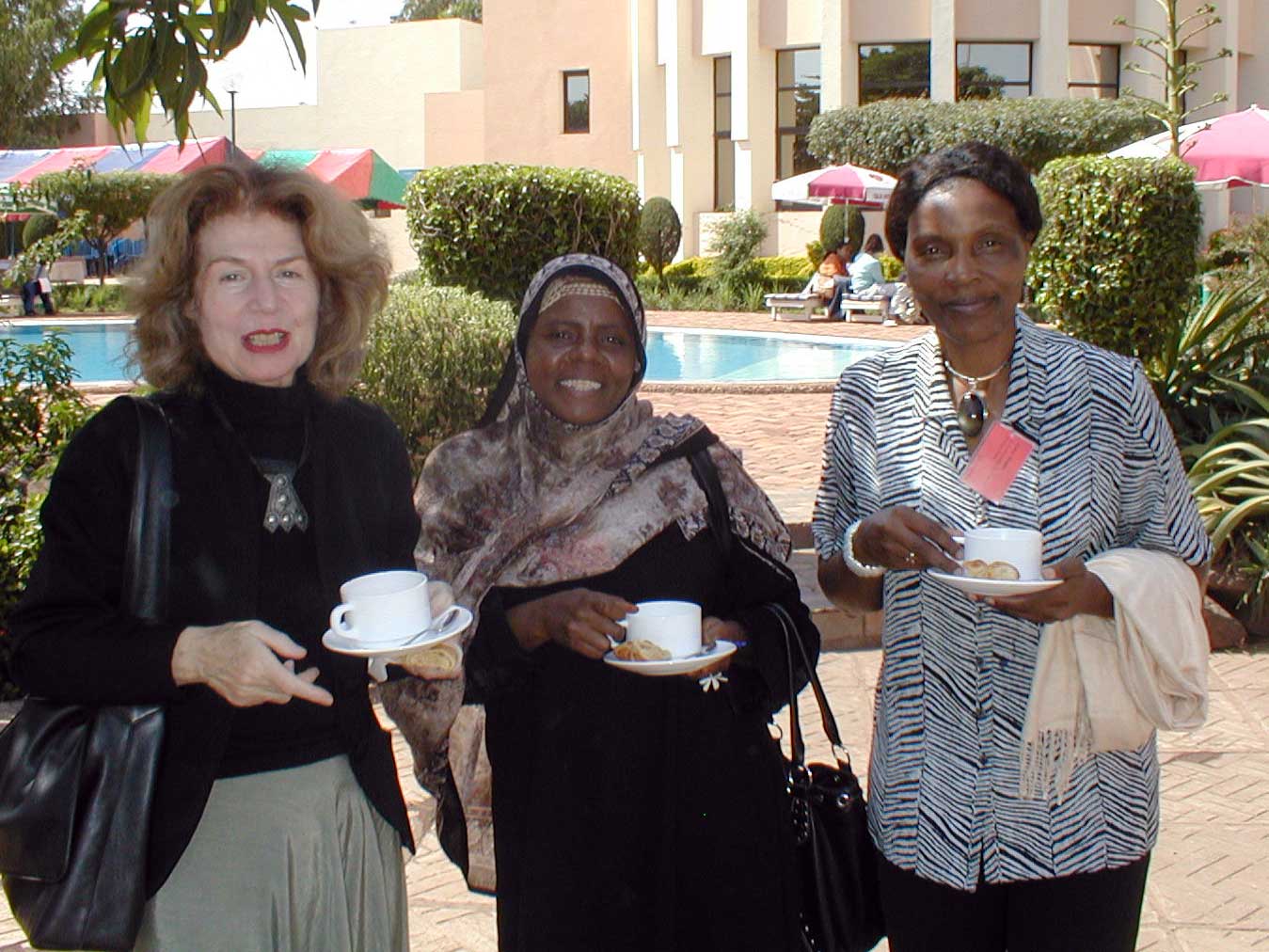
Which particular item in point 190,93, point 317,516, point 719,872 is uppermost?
point 190,93

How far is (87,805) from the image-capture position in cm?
215

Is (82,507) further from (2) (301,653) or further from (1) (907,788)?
(1) (907,788)

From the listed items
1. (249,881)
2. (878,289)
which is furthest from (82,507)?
(878,289)

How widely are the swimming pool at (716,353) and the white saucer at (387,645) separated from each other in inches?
596

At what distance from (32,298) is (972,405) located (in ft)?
90.7

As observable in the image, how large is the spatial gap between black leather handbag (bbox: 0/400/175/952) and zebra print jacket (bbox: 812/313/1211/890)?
1.32m

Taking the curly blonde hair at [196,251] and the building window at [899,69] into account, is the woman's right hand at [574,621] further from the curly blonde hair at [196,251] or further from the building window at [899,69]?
the building window at [899,69]

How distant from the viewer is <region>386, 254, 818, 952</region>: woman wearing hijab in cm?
274

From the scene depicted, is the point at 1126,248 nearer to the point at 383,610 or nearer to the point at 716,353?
the point at 383,610

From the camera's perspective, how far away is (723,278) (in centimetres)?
2962

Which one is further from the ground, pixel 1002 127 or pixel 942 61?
pixel 942 61

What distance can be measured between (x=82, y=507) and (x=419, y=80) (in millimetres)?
45135

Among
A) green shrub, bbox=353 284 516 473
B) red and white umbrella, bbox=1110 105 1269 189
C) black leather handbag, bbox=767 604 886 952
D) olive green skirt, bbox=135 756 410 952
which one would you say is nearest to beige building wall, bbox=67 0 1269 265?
red and white umbrella, bbox=1110 105 1269 189

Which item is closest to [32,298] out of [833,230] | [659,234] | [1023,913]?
[659,234]
